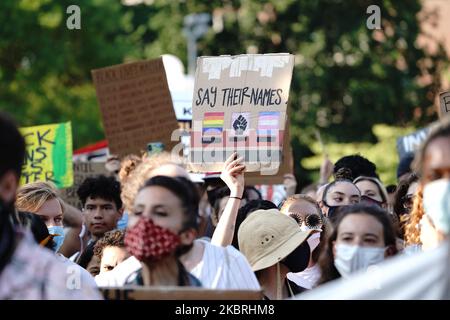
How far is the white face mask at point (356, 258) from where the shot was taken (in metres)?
4.70

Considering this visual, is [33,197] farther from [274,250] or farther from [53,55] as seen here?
[53,55]

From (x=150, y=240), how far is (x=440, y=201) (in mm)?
1031

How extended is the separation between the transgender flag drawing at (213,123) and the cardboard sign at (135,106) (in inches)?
104

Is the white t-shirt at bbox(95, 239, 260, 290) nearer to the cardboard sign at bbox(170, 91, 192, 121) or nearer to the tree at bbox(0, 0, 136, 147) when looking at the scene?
the cardboard sign at bbox(170, 91, 192, 121)

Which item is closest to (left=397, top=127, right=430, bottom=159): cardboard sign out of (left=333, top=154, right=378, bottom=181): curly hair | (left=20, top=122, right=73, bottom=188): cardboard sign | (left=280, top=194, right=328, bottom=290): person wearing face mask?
(left=333, top=154, right=378, bottom=181): curly hair

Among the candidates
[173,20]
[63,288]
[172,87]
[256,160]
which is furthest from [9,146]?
[173,20]

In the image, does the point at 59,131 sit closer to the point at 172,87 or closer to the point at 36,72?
the point at 172,87

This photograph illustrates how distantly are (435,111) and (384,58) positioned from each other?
1613 millimetres

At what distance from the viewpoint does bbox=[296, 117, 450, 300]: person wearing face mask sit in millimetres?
3771

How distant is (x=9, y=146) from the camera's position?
3.98 metres

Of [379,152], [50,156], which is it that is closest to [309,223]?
[50,156]

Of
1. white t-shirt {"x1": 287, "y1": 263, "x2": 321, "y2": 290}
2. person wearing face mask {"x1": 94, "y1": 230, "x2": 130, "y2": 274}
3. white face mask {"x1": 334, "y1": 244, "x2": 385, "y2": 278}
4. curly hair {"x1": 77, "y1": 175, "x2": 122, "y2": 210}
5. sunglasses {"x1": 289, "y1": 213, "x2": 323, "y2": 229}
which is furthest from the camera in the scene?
curly hair {"x1": 77, "y1": 175, "x2": 122, "y2": 210}

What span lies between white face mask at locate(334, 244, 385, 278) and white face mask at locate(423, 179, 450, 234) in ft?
2.15

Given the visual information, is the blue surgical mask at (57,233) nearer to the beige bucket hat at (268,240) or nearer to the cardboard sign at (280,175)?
the beige bucket hat at (268,240)
